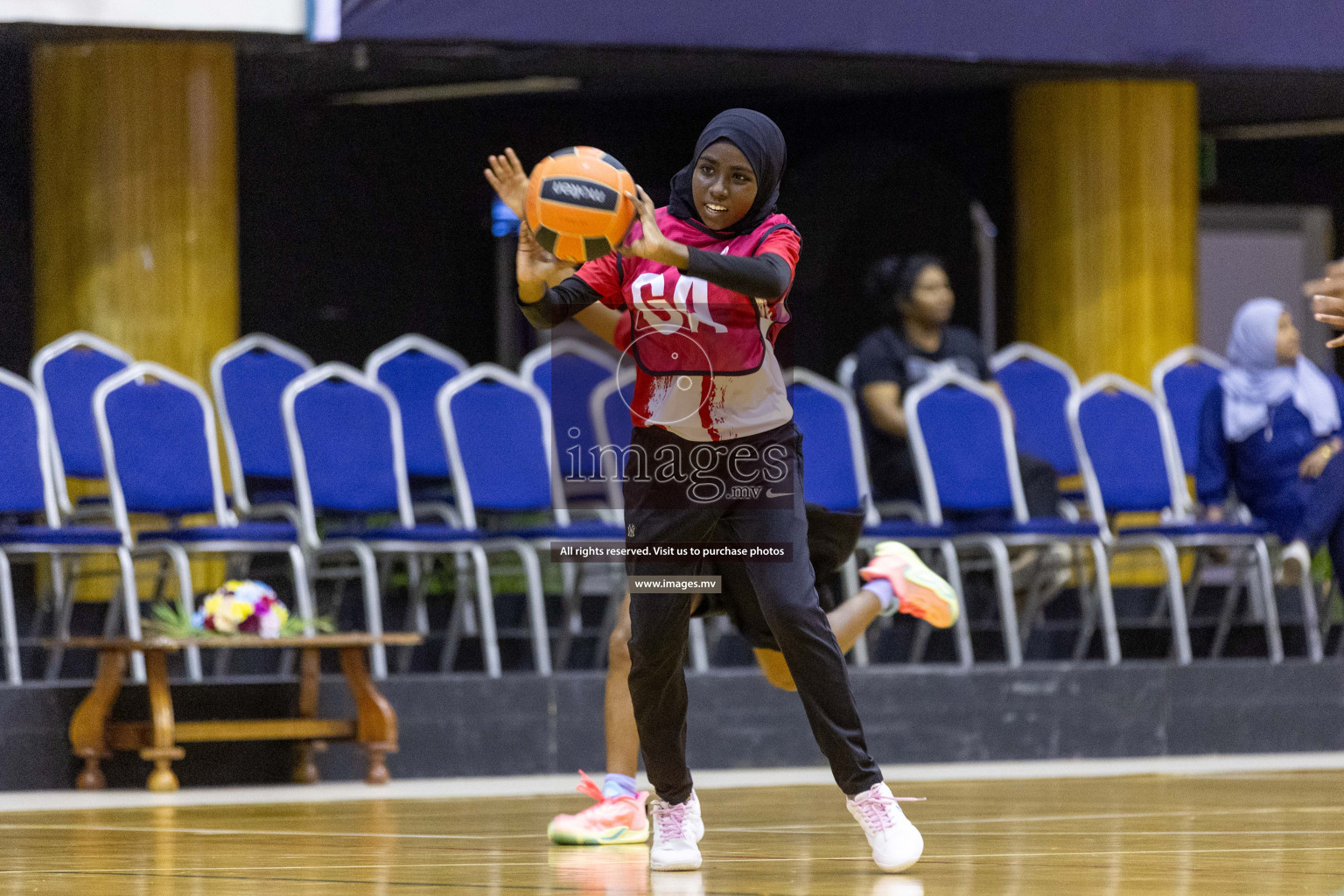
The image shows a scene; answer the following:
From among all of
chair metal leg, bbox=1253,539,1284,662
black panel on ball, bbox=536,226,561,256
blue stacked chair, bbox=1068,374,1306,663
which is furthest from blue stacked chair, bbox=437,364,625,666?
black panel on ball, bbox=536,226,561,256

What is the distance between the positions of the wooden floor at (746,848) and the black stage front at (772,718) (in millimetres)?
790

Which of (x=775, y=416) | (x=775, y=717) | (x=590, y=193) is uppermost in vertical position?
(x=590, y=193)

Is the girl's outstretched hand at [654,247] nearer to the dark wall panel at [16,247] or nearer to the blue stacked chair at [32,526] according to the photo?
the blue stacked chair at [32,526]

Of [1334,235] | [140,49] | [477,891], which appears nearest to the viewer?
[477,891]

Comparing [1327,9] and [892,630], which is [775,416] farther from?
[1327,9]

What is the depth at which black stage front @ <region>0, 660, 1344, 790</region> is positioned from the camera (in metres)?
5.61

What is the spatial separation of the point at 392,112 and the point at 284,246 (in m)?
0.89

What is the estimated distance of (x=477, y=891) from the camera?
2.97m

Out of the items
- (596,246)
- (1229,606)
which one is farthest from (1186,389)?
(596,246)

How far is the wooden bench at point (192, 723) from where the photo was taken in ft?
17.6

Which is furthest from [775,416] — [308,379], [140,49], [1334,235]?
[1334,235]

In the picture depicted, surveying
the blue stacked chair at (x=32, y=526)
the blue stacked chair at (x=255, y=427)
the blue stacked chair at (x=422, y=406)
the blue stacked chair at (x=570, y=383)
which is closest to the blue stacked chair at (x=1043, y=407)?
the blue stacked chair at (x=570, y=383)

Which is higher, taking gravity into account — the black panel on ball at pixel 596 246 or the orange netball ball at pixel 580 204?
the orange netball ball at pixel 580 204

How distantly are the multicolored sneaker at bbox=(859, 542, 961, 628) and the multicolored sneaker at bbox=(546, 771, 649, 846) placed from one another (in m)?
0.71
